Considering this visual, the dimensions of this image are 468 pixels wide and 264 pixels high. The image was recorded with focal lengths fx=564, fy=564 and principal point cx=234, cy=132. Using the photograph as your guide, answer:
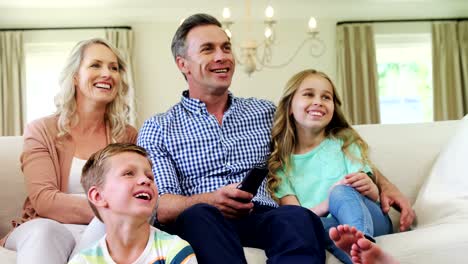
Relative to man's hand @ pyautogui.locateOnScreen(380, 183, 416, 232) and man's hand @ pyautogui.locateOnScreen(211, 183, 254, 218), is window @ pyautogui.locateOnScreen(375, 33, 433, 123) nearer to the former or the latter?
man's hand @ pyautogui.locateOnScreen(380, 183, 416, 232)

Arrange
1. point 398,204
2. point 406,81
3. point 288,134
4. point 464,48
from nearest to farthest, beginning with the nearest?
point 398,204 → point 288,134 → point 464,48 → point 406,81

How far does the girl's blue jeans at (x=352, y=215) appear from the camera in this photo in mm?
1653

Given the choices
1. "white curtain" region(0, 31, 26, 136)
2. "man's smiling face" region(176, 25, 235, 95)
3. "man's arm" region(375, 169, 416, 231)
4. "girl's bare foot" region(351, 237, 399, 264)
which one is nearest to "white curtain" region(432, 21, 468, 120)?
"white curtain" region(0, 31, 26, 136)

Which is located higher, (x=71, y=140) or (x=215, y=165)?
(x=71, y=140)

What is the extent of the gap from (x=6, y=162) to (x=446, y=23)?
636 centimetres

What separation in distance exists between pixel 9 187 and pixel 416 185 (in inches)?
62.2

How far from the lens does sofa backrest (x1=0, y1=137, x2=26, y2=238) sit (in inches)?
82.5

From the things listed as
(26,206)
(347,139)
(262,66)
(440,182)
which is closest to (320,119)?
(347,139)

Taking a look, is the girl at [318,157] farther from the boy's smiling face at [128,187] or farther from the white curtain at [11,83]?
the white curtain at [11,83]

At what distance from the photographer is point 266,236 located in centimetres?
163

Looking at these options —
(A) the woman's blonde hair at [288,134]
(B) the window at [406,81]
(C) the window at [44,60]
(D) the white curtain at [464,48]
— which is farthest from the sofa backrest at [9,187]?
(D) the white curtain at [464,48]

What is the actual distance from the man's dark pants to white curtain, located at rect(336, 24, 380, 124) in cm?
557

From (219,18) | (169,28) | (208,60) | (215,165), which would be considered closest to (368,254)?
(215,165)

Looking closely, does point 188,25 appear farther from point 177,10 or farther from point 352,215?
point 177,10
